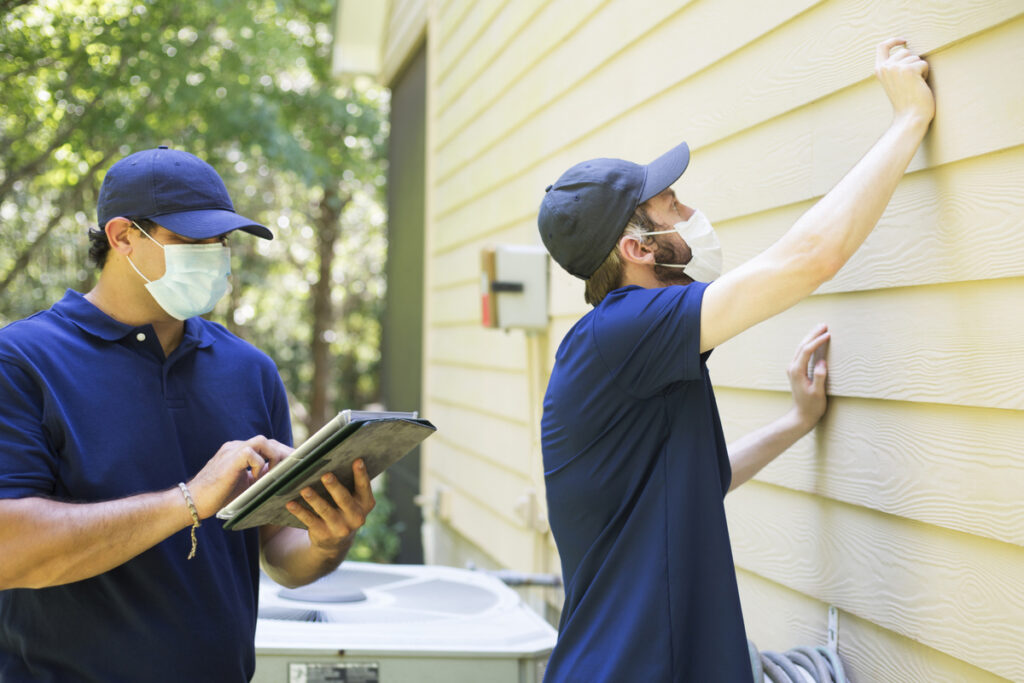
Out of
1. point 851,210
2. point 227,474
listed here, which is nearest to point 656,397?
point 851,210

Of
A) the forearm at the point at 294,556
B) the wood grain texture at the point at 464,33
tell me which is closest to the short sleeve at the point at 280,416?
the forearm at the point at 294,556

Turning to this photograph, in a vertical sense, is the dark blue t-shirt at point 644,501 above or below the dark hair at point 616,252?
below

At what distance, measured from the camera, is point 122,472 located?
188 cm

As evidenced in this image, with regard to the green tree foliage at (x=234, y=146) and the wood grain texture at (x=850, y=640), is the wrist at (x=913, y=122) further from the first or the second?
the green tree foliage at (x=234, y=146)

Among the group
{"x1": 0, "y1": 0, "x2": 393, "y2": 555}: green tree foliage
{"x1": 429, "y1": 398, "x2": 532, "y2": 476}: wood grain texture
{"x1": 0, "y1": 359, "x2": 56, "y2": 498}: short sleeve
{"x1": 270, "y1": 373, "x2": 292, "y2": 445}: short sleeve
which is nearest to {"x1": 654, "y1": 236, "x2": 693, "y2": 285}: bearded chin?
{"x1": 270, "y1": 373, "x2": 292, "y2": 445}: short sleeve

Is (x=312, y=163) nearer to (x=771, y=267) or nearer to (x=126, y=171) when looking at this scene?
(x=126, y=171)

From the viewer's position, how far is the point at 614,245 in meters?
1.84

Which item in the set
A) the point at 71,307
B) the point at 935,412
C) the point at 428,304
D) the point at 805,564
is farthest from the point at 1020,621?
the point at 428,304

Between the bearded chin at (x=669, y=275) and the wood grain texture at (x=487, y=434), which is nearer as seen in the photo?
the bearded chin at (x=669, y=275)

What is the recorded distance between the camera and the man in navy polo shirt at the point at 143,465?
174cm

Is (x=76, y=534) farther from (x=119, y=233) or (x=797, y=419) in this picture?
(x=797, y=419)

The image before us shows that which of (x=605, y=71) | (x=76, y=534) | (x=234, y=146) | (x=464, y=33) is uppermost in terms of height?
(x=234, y=146)

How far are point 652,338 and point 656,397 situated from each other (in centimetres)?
13

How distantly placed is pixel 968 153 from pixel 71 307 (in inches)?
69.4
